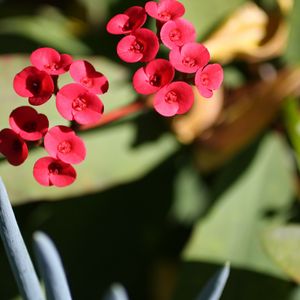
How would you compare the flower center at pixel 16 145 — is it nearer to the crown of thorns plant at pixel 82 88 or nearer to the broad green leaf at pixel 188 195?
the crown of thorns plant at pixel 82 88

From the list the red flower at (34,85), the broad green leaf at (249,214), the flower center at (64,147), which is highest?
the red flower at (34,85)

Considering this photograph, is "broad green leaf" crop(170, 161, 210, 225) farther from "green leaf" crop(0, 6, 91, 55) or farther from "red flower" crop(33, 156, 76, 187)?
"red flower" crop(33, 156, 76, 187)

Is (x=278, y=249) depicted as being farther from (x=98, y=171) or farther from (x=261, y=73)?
(x=261, y=73)

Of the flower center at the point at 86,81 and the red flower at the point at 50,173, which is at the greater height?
Answer: the flower center at the point at 86,81

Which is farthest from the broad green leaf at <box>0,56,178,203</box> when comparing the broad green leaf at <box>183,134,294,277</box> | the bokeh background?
the broad green leaf at <box>183,134,294,277</box>

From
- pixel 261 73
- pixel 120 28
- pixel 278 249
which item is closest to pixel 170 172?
pixel 261 73

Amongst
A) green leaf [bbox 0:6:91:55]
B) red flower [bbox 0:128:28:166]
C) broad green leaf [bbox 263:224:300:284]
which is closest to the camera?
red flower [bbox 0:128:28:166]

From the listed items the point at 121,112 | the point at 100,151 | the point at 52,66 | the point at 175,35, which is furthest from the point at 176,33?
the point at 100,151

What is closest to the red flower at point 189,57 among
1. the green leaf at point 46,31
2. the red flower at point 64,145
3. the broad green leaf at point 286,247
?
the red flower at point 64,145
